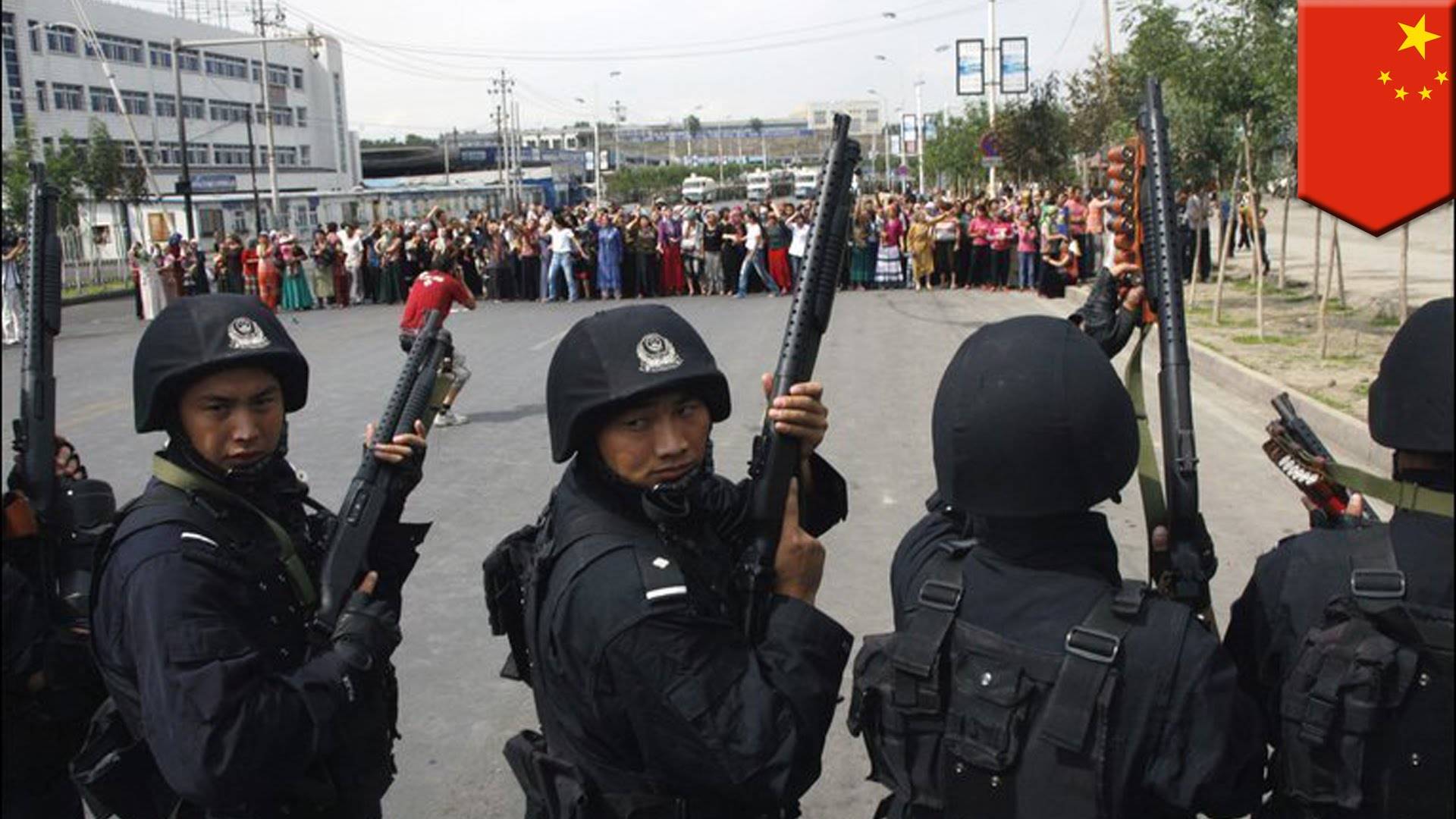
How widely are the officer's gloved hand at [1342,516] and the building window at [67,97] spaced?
5498 cm

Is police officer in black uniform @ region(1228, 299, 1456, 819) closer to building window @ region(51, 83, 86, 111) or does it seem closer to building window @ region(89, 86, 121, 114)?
building window @ region(51, 83, 86, 111)

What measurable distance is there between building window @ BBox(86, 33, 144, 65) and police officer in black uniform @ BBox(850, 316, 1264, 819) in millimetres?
58668

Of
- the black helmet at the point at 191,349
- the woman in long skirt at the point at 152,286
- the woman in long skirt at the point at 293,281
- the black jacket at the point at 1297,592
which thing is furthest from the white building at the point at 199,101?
the black jacket at the point at 1297,592

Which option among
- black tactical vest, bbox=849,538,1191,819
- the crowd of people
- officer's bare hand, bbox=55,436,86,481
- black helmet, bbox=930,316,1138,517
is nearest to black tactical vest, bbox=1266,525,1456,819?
black tactical vest, bbox=849,538,1191,819

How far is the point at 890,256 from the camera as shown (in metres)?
22.1

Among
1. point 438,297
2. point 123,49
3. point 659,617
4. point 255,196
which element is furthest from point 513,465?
point 123,49

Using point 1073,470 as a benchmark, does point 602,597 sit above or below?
below

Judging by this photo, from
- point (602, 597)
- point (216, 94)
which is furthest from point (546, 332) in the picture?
point (216, 94)

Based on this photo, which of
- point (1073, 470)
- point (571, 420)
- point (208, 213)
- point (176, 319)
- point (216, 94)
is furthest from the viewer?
point (216, 94)

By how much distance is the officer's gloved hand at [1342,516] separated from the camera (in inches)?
102

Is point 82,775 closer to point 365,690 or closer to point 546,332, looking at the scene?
point 365,690

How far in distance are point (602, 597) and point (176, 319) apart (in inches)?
48.7

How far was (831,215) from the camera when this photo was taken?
2.38 metres

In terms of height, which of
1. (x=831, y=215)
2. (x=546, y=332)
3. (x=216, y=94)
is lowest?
(x=546, y=332)
